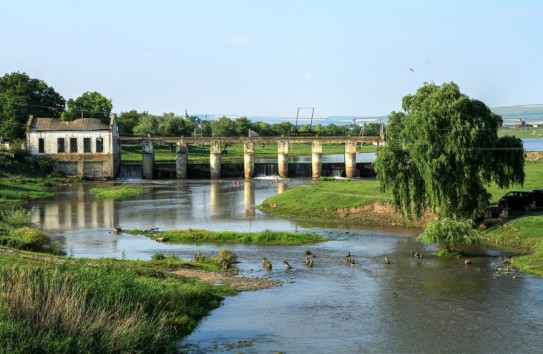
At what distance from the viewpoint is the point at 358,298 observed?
35781 mm

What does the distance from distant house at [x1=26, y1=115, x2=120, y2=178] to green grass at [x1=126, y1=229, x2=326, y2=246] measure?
55211mm

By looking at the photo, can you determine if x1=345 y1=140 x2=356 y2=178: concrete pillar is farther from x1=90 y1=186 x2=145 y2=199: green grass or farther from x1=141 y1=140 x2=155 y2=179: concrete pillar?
x1=90 y1=186 x2=145 y2=199: green grass

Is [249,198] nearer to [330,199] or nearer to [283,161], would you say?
[330,199]

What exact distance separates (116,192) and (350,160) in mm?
35082

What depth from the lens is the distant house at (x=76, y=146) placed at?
354 feet

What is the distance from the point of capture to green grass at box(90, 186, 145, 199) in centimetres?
8538

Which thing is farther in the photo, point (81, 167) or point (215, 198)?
point (81, 167)

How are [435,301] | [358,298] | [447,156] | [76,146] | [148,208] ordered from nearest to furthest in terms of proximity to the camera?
[435,301] → [358,298] → [447,156] → [148,208] → [76,146]

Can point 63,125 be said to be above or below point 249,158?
above

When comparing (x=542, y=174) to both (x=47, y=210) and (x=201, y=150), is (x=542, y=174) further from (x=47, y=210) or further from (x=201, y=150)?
(x=201, y=150)

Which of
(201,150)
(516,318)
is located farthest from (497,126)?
(201,150)

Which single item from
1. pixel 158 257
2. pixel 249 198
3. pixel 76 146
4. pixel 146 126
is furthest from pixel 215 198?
pixel 146 126

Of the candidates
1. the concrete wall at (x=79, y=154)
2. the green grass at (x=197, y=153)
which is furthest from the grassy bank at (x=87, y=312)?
the green grass at (x=197, y=153)

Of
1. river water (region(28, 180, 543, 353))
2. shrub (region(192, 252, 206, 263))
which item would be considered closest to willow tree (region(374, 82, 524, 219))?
river water (region(28, 180, 543, 353))
